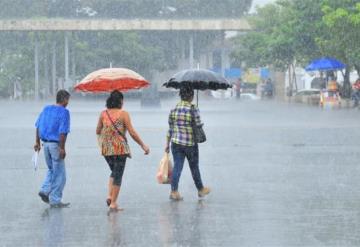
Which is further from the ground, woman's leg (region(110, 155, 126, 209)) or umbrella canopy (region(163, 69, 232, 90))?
umbrella canopy (region(163, 69, 232, 90))

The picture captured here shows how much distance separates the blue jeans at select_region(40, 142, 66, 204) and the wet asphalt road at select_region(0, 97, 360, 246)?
20 centimetres

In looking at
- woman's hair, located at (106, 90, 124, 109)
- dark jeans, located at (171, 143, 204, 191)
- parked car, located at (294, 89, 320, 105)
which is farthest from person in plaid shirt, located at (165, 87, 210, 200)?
parked car, located at (294, 89, 320, 105)

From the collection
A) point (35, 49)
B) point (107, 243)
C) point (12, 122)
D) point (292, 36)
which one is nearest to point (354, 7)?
point (292, 36)

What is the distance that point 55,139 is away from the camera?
482 inches

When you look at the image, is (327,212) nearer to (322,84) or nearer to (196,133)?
(196,133)

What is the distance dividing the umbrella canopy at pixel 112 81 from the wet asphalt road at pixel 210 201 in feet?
4.40

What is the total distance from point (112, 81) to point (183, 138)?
1.07 metres

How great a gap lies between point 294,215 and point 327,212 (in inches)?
17.4

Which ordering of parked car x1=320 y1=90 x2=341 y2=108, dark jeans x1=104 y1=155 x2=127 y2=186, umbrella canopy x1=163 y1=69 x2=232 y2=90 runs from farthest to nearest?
parked car x1=320 y1=90 x2=341 y2=108, umbrella canopy x1=163 y1=69 x2=232 y2=90, dark jeans x1=104 y1=155 x2=127 y2=186

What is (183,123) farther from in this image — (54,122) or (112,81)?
(54,122)

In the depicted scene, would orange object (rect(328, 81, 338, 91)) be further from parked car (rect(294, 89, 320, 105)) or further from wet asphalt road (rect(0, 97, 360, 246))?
wet asphalt road (rect(0, 97, 360, 246))

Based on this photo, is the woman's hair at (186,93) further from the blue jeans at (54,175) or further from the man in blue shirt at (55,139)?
the blue jeans at (54,175)

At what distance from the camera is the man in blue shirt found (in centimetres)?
1220

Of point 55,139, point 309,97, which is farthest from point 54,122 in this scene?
point 309,97
